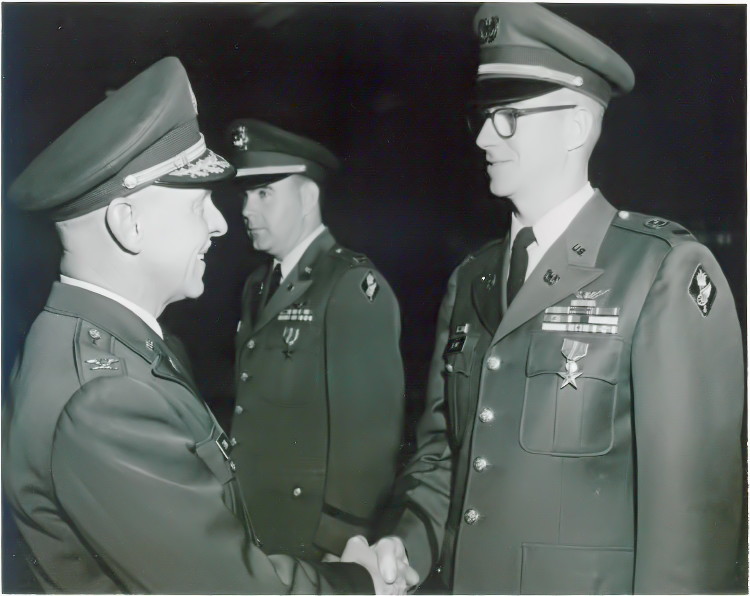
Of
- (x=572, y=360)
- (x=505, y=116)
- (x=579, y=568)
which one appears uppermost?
(x=505, y=116)

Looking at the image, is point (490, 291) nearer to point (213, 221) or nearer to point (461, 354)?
point (461, 354)

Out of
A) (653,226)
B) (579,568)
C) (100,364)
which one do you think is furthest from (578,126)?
(100,364)

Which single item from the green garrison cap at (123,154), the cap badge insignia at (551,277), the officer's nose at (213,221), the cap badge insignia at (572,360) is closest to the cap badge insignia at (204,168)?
the green garrison cap at (123,154)

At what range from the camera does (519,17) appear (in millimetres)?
2828

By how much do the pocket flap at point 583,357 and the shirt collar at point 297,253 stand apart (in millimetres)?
1096

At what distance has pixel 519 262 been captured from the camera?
9.39 feet

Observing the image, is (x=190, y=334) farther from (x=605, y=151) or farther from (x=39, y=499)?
(x=605, y=151)

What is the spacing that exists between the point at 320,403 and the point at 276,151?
3.43 ft

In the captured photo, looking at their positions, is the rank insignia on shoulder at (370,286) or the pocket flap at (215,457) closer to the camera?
the pocket flap at (215,457)

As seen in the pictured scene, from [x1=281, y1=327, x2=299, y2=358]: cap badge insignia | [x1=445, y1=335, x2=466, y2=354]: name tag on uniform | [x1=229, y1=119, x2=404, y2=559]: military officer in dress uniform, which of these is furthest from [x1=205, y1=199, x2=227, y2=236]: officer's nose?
[x1=445, y1=335, x2=466, y2=354]: name tag on uniform

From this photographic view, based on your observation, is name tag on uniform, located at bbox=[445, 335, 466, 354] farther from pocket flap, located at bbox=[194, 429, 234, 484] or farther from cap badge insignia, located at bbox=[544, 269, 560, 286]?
pocket flap, located at bbox=[194, 429, 234, 484]

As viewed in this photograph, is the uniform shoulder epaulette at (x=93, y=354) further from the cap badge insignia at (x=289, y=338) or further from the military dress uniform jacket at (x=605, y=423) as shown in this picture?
the military dress uniform jacket at (x=605, y=423)

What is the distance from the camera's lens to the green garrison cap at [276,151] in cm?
330

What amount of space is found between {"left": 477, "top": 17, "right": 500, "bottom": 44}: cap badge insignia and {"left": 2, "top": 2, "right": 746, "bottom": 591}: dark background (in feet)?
0.30
